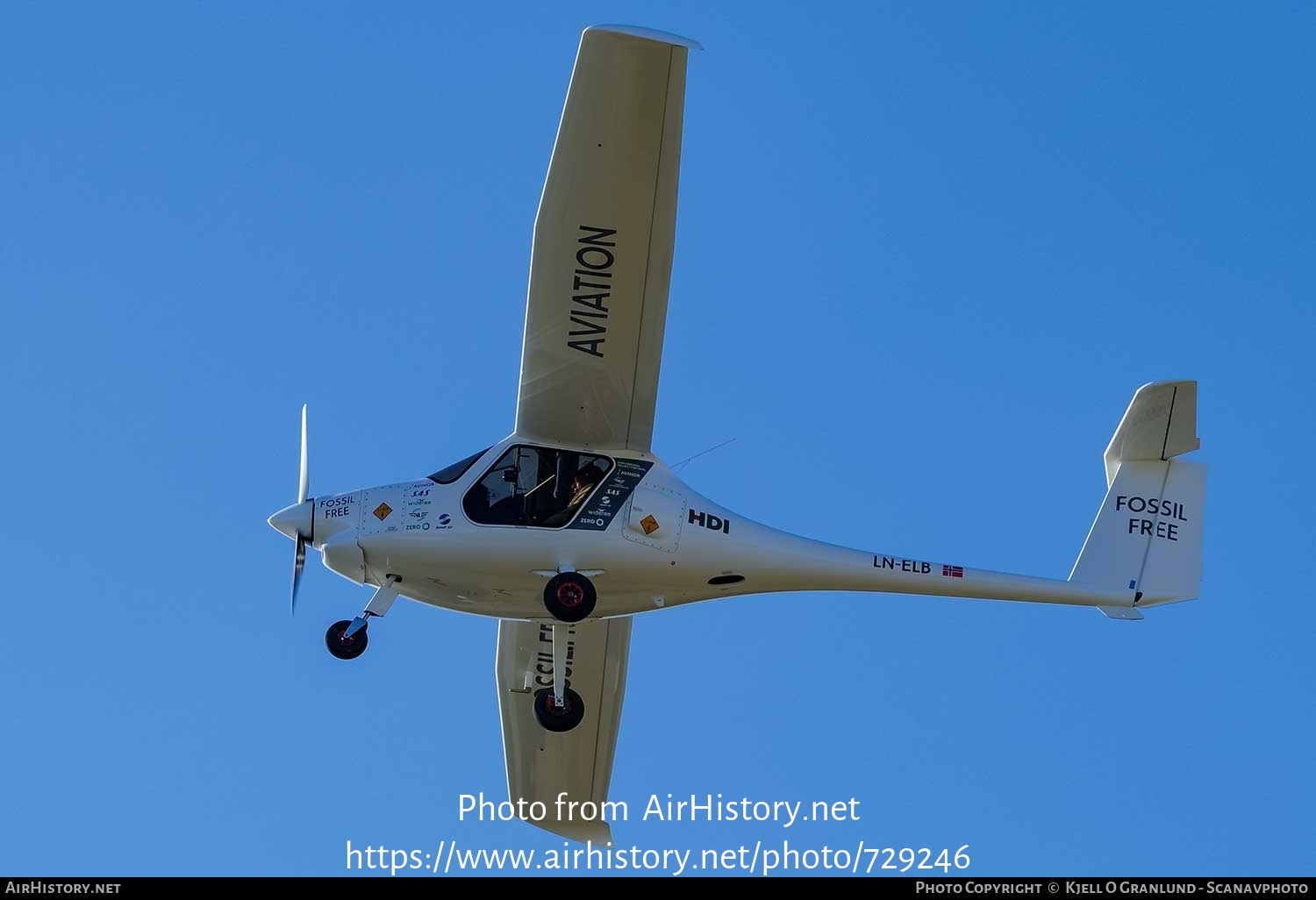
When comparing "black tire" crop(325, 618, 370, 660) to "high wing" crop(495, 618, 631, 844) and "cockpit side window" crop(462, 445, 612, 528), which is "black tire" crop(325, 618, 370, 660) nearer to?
"cockpit side window" crop(462, 445, 612, 528)

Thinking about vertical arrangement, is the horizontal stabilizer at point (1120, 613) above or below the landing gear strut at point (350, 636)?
above

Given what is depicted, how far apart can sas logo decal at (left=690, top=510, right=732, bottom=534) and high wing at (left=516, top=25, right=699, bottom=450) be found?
2.80 ft

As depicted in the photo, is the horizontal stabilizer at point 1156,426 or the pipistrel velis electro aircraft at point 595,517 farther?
the horizontal stabilizer at point 1156,426

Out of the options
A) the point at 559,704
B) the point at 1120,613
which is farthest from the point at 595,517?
the point at 1120,613

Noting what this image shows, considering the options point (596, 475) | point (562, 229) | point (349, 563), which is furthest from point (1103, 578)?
point (349, 563)

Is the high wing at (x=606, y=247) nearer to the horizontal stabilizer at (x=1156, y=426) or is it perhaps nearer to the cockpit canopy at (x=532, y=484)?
the cockpit canopy at (x=532, y=484)

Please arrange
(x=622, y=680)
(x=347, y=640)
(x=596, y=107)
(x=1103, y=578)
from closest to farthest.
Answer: (x=596, y=107), (x=347, y=640), (x=1103, y=578), (x=622, y=680)

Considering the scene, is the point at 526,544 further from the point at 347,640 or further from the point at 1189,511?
the point at 1189,511

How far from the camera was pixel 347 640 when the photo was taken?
13.8m

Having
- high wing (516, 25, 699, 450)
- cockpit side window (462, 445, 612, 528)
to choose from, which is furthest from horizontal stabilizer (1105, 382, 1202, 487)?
cockpit side window (462, 445, 612, 528)

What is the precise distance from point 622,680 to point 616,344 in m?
4.50

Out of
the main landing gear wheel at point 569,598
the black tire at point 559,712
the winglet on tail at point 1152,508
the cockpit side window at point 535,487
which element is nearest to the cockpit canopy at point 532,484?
the cockpit side window at point 535,487

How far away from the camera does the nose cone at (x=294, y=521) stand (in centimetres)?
1420

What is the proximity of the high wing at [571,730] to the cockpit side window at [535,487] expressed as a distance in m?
2.13
